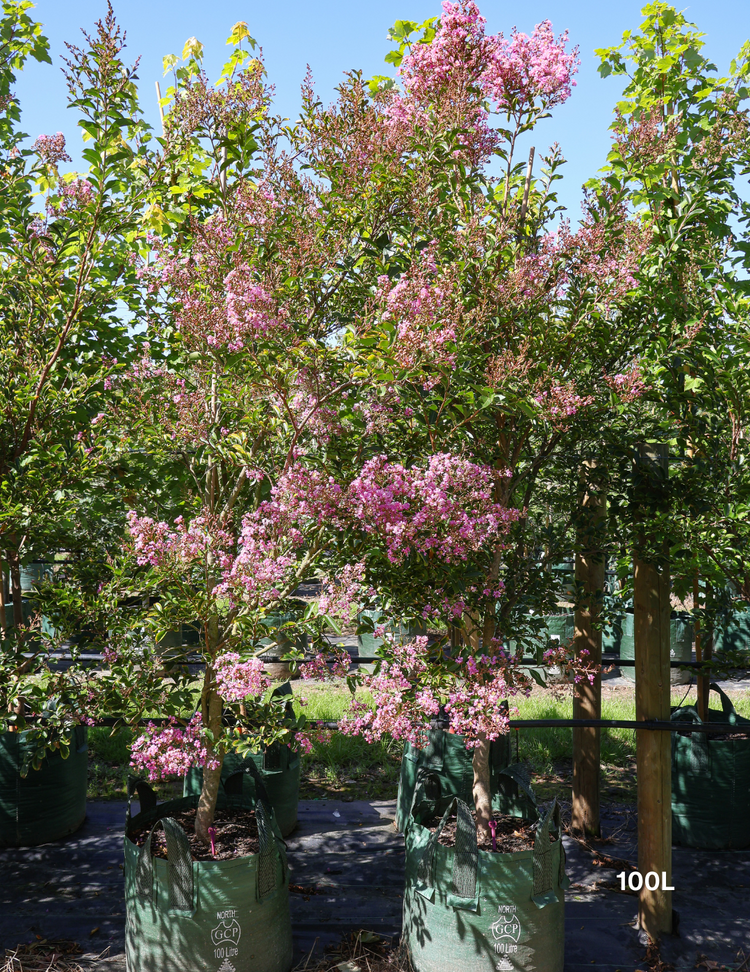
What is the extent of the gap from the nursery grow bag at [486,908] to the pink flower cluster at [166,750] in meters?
1.10

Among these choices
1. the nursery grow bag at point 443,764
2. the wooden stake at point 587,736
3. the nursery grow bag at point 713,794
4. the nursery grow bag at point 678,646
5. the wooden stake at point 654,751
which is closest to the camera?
the wooden stake at point 654,751

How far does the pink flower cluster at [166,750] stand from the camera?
9.30 feet

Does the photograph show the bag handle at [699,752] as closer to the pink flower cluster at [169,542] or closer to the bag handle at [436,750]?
the bag handle at [436,750]

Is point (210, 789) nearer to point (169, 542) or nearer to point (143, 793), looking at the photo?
point (143, 793)

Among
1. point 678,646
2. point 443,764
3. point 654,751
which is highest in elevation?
point 678,646

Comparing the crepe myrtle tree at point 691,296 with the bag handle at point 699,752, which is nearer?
the crepe myrtle tree at point 691,296

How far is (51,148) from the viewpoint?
12.6ft

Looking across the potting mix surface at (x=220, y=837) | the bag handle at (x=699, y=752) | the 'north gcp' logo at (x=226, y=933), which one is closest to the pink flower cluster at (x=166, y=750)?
the potting mix surface at (x=220, y=837)

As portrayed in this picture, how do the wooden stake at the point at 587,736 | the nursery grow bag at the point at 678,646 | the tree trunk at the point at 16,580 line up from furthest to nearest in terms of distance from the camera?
1. the nursery grow bag at the point at 678,646
2. the wooden stake at the point at 587,736
3. the tree trunk at the point at 16,580

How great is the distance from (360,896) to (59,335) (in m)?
3.20

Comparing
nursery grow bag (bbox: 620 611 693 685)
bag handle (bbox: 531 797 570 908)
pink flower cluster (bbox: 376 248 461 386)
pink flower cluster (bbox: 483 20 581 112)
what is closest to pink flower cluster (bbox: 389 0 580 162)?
pink flower cluster (bbox: 483 20 581 112)

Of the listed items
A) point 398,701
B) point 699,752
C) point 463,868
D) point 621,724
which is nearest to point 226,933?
point 463,868

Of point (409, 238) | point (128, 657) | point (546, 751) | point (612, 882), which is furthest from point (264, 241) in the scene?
point (546, 751)

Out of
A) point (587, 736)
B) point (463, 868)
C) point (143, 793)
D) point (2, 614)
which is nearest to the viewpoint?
point (463, 868)
